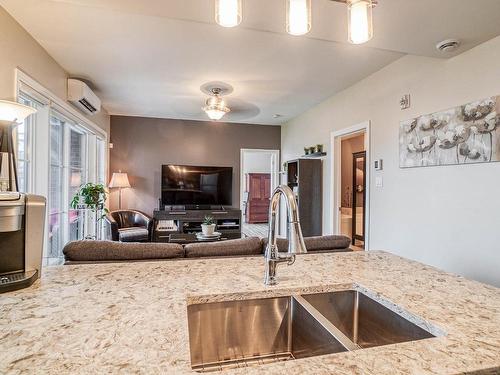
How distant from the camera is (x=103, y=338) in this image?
73 centimetres

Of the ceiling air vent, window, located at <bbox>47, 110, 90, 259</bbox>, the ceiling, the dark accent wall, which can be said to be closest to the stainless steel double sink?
the ceiling

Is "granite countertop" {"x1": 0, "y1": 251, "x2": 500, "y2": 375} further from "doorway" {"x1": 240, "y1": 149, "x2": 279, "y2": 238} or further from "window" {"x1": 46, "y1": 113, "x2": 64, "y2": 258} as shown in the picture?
"doorway" {"x1": 240, "y1": 149, "x2": 279, "y2": 238}

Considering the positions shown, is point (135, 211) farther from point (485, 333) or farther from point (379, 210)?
point (485, 333)

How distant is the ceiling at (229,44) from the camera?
189 centimetres

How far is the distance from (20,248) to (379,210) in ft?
10.8

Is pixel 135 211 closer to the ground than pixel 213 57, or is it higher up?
closer to the ground

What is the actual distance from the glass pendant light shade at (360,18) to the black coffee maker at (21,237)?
1.52m

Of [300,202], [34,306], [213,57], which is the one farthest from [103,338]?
[300,202]

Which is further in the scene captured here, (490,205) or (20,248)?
(490,205)

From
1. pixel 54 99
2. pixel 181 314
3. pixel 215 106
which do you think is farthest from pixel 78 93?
pixel 181 314

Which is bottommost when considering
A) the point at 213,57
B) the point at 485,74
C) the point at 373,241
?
the point at 373,241

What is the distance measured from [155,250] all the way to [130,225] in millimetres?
3635

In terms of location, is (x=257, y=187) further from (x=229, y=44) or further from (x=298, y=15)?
(x=298, y=15)

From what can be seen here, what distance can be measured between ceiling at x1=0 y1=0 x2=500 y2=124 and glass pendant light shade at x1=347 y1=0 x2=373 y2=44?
63 centimetres
